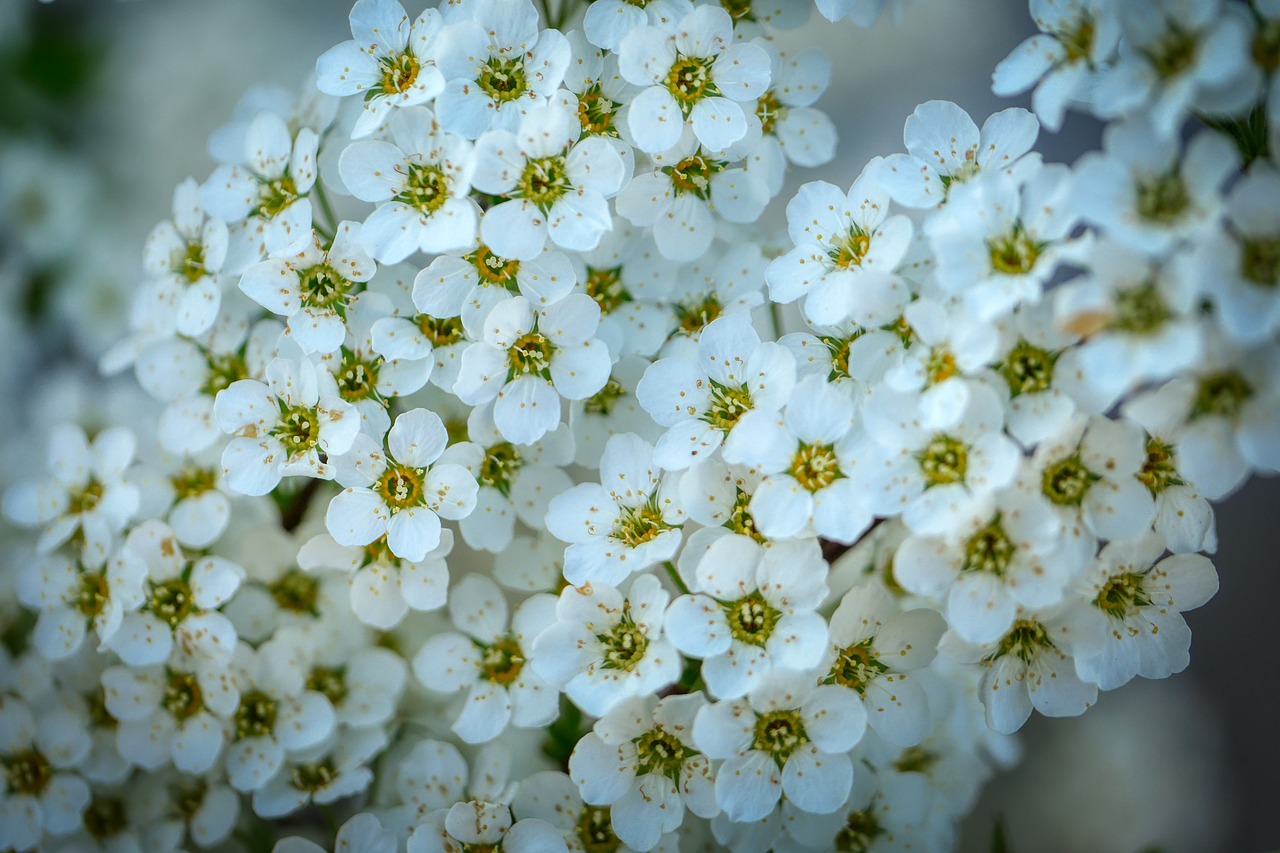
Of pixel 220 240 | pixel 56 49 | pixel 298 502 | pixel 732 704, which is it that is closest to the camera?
pixel 732 704

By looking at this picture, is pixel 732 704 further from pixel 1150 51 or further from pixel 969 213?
pixel 1150 51

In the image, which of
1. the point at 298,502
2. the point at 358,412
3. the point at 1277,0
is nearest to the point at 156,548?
the point at 298,502

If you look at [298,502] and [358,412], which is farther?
[298,502]

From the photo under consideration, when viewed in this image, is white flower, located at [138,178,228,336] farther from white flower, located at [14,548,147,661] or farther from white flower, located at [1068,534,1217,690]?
white flower, located at [1068,534,1217,690]

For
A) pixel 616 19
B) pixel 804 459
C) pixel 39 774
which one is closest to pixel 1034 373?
pixel 804 459

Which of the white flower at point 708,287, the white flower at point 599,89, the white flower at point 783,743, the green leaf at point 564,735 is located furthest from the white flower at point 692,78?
Answer: the green leaf at point 564,735

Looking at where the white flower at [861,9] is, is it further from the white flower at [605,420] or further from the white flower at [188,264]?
the white flower at [188,264]

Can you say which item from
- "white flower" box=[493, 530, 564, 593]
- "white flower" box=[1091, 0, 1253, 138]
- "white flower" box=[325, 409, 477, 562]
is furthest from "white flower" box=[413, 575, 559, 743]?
"white flower" box=[1091, 0, 1253, 138]
